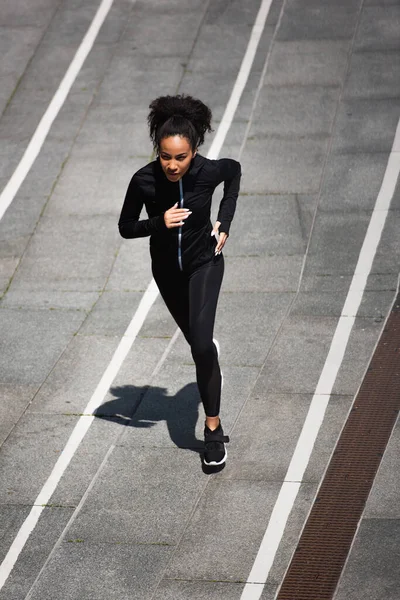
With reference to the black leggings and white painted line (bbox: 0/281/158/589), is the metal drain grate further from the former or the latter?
white painted line (bbox: 0/281/158/589)

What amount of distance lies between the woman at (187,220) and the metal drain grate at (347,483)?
37.0 inches

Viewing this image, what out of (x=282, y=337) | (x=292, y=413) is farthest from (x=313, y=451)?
(x=282, y=337)

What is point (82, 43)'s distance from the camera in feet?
50.6

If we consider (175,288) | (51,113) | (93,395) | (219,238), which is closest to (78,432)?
(93,395)

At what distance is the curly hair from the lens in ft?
21.7

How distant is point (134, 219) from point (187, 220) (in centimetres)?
39

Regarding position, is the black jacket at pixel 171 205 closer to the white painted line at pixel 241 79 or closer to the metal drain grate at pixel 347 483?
the metal drain grate at pixel 347 483

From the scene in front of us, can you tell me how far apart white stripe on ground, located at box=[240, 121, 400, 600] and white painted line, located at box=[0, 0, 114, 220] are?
442 cm

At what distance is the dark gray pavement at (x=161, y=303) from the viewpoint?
671cm

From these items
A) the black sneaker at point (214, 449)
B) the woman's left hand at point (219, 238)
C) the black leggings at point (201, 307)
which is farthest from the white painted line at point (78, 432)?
the woman's left hand at point (219, 238)

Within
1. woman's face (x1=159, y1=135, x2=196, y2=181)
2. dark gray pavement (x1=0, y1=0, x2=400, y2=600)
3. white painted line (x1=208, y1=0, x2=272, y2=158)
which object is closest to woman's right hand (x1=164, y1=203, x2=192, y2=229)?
woman's face (x1=159, y1=135, x2=196, y2=181)

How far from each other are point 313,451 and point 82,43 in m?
9.84

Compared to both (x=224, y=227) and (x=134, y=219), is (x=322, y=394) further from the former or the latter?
(x=134, y=219)

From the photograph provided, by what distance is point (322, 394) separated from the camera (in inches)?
325
